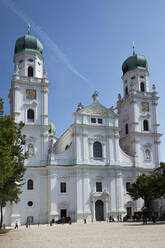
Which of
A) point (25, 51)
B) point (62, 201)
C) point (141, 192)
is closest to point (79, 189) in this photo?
point (62, 201)

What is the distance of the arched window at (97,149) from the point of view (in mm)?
54959

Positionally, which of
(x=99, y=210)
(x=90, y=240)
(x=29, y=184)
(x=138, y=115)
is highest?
(x=138, y=115)

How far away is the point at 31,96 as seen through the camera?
54812mm

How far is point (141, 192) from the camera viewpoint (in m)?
45.5

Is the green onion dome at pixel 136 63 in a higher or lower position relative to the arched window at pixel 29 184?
higher

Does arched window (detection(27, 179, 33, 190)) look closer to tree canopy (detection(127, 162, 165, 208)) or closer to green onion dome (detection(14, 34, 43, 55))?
tree canopy (detection(127, 162, 165, 208))

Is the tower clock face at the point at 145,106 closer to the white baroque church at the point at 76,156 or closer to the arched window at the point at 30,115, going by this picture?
the white baroque church at the point at 76,156

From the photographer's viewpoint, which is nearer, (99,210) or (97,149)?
(99,210)

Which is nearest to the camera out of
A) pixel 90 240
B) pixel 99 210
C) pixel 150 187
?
pixel 90 240

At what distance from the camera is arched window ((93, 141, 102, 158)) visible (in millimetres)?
54959

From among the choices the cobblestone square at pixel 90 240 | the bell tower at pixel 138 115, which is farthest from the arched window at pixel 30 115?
the cobblestone square at pixel 90 240

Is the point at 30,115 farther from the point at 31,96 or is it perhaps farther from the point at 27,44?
the point at 27,44

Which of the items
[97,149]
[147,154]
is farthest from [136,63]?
[97,149]

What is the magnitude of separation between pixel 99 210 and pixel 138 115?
62.4 feet
